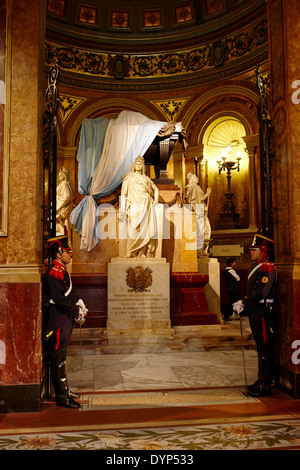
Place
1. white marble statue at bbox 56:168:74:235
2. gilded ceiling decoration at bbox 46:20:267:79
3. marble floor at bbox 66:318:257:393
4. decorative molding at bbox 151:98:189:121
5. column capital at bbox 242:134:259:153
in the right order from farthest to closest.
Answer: decorative molding at bbox 151:98:189:121, gilded ceiling decoration at bbox 46:20:267:79, column capital at bbox 242:134:259:153, white marble statue at bbox 56:168:74:235, marble floor at bbox 66:318:257:393

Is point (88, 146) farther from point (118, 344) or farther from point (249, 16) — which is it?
point (249, 16)

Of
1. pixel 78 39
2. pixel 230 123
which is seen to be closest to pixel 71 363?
pixel 230 123

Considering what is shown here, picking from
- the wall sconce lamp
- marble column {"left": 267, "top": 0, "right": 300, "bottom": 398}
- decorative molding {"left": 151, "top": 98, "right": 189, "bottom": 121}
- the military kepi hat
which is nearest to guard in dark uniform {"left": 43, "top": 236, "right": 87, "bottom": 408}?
the military kepi hat

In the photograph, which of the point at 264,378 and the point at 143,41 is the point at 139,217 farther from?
the point at 143,41

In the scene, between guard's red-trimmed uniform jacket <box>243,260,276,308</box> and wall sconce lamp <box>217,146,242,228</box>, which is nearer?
guard's red-trimmed uniform jacket <box>243,260,276,308</box>

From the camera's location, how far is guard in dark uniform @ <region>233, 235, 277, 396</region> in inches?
168

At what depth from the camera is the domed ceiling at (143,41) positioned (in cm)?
1350

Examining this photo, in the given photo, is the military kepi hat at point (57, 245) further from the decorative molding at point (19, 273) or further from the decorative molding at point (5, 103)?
the decorative molding at point (5, 103)

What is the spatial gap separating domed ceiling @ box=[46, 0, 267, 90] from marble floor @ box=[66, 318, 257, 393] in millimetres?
9400

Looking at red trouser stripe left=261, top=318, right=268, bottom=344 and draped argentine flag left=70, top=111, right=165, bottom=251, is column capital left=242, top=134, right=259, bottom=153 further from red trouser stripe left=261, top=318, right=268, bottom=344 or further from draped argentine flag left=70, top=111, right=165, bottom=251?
red trouser stripe left=261, top=318, right=268, bottom=344

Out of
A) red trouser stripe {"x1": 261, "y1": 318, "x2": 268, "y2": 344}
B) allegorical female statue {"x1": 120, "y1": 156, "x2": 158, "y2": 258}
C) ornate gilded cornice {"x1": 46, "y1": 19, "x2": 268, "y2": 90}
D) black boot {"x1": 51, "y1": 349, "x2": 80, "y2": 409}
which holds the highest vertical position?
ornate gilded cornice {"x1": 46, "y1": 19, "x2": 268, "y2": 90}

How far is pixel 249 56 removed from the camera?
12633 mm

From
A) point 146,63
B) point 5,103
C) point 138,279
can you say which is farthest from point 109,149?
point 146,63

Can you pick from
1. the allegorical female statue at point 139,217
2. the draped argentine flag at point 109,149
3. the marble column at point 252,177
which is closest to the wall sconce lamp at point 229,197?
the marble column at point 252,177
